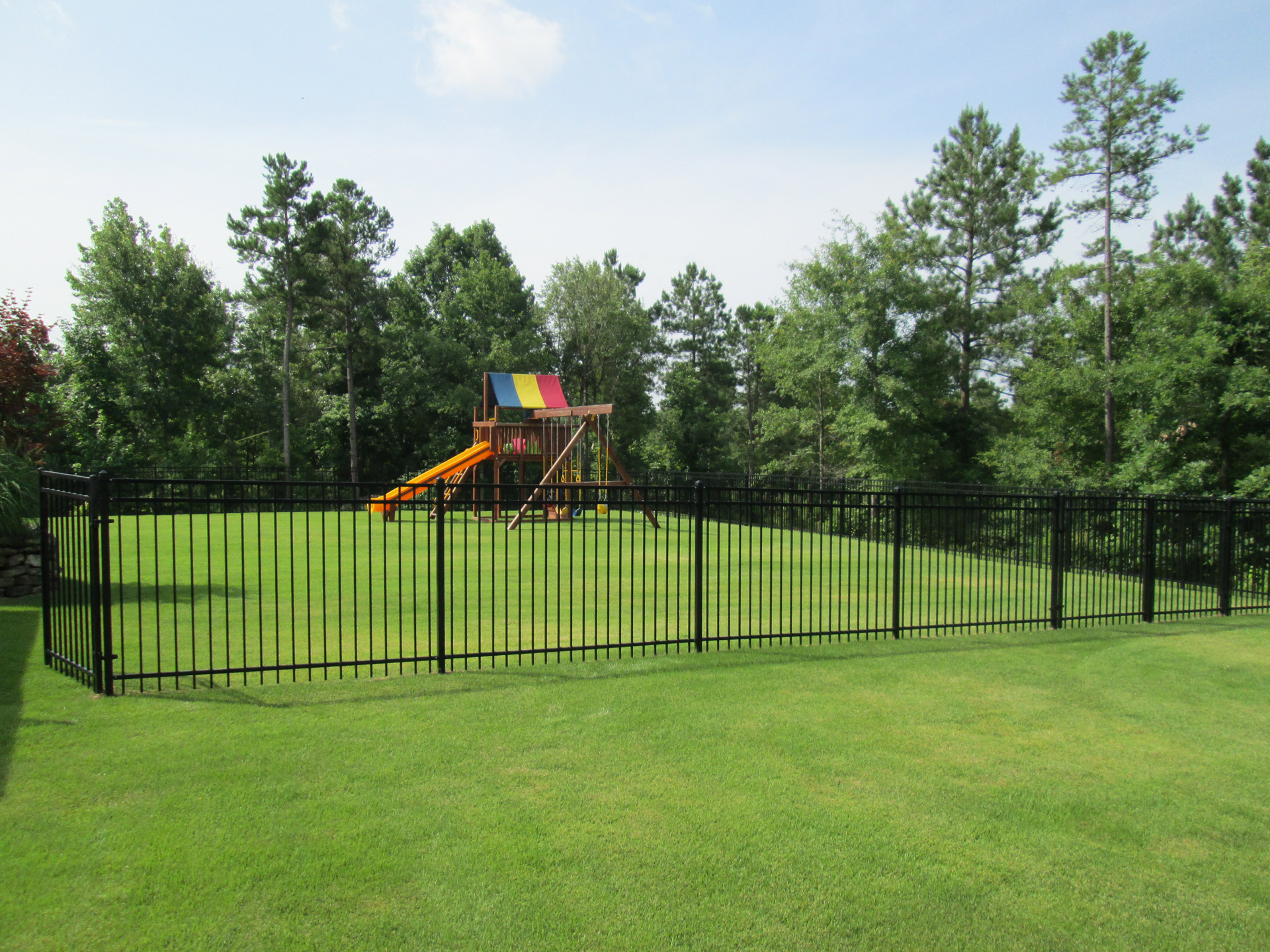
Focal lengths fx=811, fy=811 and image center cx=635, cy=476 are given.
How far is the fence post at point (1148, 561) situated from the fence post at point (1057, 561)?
0.96 m

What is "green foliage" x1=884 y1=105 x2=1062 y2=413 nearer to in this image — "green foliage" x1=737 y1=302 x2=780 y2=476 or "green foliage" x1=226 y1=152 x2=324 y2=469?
"green foliage" x1=737 y1=302 x2=780 y2=476

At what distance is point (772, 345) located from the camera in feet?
113

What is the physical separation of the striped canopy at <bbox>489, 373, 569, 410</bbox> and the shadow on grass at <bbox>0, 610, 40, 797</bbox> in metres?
17.2

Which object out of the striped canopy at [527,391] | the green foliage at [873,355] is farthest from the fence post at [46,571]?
the green foliage at [873,355]

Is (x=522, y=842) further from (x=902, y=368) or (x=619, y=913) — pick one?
(x=902, y=368)

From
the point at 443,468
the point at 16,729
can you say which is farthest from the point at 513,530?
the point at 16,729

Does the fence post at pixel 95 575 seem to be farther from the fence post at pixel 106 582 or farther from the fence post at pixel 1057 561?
the fence post at pixel 1057 561

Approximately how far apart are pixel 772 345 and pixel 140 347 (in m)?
25.3

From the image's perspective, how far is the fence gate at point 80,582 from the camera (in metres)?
5.75

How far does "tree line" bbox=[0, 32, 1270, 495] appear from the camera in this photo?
66.2ft

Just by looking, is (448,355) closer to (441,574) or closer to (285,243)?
(285,243)

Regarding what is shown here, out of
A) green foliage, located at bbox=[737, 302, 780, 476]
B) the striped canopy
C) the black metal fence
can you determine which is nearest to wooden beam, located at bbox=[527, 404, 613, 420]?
the striped canopy

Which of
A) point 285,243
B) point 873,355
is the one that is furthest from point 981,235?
point 285,243

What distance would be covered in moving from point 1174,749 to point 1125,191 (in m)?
23.3
